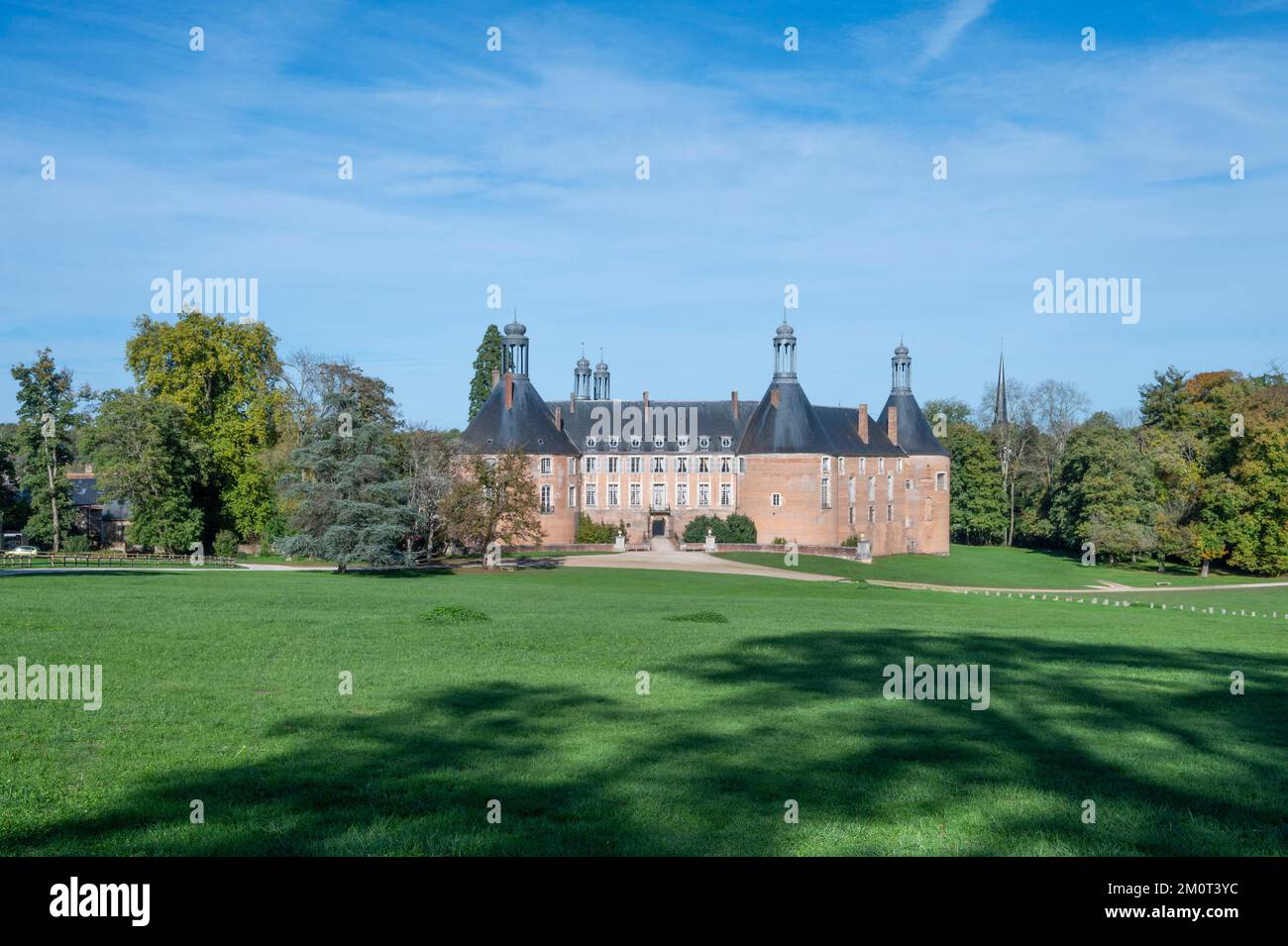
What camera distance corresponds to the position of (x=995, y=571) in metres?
70.2

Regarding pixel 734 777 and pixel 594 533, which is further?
pixel 594 533

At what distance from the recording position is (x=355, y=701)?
40.0 feet

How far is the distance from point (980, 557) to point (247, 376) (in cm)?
5218

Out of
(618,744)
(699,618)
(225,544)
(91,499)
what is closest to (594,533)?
(225,544)

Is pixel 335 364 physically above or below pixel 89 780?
above

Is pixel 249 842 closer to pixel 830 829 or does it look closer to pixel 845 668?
pixel 830 829

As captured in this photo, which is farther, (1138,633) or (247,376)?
(247,376)

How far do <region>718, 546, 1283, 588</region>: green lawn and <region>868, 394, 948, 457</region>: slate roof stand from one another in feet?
29.8

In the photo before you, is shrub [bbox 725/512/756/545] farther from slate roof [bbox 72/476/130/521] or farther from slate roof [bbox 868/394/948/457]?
slate roof [bbox 72/476/130/521]

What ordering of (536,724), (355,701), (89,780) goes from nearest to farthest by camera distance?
(89,780) < (536,724) < (355,701)

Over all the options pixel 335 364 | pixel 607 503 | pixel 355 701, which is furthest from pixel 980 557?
pixel 355 701

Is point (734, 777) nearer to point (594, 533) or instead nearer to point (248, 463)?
point (248, 463)

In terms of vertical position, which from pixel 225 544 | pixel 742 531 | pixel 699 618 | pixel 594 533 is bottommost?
pixel 594 533

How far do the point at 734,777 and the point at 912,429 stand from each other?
261ft
